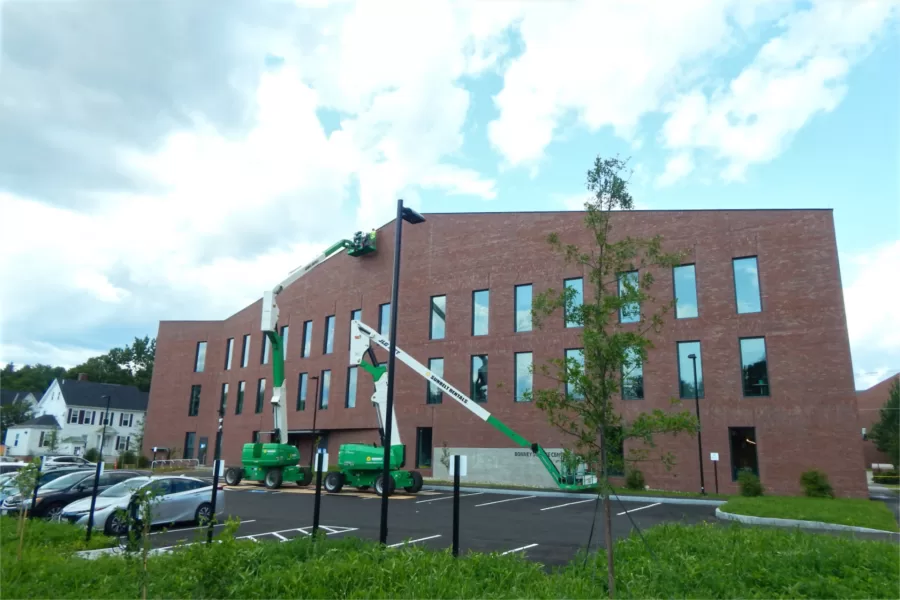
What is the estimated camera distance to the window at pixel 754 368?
26281 mm

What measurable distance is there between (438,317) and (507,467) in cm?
982

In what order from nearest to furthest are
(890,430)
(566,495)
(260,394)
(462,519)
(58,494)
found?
(462,519), (58,494), (566,495), (260,394), (890,430)

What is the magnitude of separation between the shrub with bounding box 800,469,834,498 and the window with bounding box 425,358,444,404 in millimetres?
18474

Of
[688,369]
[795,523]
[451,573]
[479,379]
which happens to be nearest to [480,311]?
[479,379]

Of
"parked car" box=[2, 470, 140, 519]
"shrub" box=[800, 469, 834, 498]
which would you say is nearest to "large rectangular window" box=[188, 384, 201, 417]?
"parked car" box=[2, 470, 140, 519]

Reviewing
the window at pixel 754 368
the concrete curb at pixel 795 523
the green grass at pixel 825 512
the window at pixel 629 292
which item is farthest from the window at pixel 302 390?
the window at pixel 629 292

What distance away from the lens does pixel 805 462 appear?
24.7 meters

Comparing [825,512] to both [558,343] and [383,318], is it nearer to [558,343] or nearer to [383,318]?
[558,343]

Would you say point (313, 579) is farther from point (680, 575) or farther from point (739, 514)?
point (739, 514)

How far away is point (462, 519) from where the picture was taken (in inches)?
667

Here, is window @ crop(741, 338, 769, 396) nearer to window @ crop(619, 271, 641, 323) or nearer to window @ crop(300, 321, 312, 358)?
window @ crop(619, 271, 641, 323)

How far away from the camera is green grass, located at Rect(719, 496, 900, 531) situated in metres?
15.3

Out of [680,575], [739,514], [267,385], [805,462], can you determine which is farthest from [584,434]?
[267,385]

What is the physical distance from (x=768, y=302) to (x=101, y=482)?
27.3 metres
